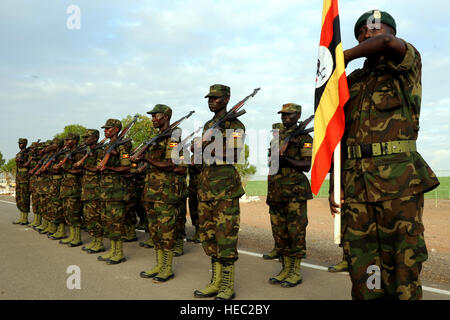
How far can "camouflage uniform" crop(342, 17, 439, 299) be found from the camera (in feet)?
7.54

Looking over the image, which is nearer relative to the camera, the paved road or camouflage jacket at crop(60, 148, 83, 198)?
the paved road

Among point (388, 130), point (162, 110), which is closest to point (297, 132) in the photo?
point (162, 110)

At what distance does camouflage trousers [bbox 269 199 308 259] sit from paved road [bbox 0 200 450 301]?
1.55 ft

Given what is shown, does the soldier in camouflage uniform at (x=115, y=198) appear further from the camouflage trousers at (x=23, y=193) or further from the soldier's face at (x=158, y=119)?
the camouflage trousers at (x=23, y=193)

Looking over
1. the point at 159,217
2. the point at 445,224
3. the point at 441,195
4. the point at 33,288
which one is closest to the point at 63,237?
the point at 33,288

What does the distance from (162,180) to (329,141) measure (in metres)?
3.16

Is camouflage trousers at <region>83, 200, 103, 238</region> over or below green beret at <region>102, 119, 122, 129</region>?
below

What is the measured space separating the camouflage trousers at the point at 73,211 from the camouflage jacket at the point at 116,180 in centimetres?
163

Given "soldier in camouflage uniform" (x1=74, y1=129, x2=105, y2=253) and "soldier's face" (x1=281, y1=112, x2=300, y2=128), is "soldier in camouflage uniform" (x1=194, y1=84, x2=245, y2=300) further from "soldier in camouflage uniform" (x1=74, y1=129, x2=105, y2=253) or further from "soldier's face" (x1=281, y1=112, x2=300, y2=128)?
"soldier in camouflage uniform" (x1=74, y1=129, x2=105, y2=253)

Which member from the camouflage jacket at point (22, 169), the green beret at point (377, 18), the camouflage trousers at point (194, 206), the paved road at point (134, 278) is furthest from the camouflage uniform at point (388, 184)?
the camouflage jacket at point (22, 169)

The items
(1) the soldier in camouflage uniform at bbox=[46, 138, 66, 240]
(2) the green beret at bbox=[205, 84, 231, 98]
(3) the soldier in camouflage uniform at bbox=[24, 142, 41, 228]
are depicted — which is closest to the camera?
(2) the green beret at bbox=[205, 84, 231, 98]

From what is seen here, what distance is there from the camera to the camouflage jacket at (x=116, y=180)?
607 cm

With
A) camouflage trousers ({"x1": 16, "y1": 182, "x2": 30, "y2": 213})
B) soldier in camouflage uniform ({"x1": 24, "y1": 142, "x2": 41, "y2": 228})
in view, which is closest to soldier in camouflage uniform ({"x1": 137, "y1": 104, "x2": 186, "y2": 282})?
soldier in camouflage uniform ({"x1": 24, "y1": 142, "x2": 41, "y2": 228})

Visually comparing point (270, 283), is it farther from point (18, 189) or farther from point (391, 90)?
point (18, 189)
